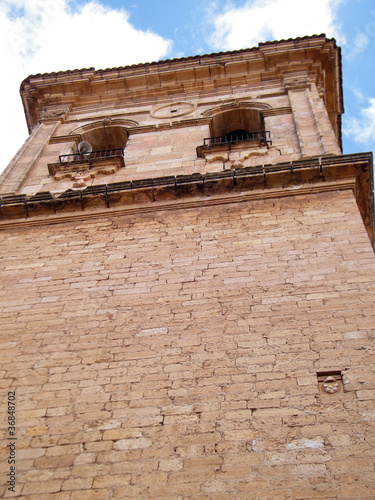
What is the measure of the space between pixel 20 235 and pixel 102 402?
3714mm

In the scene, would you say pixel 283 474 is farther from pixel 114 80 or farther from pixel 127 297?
pixel 114 80

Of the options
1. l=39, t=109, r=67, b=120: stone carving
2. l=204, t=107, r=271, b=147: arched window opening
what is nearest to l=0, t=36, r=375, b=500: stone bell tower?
l=204, t=107, r=271, b=147: arched window opening

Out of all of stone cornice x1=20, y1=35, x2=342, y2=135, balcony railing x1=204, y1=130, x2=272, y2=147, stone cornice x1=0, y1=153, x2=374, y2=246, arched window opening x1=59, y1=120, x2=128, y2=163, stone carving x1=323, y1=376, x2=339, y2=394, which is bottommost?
stone carving x1=323, y1=376, x2=339, y2=394

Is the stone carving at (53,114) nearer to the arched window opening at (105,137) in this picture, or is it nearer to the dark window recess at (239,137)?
the arched window opening at (105,137)

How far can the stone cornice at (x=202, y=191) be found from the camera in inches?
334

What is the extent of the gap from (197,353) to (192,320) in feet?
1.67

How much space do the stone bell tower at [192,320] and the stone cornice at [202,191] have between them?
0.02 m

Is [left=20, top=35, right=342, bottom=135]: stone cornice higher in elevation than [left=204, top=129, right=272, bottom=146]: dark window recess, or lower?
higher

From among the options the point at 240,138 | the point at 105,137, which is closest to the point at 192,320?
the point at 240,138

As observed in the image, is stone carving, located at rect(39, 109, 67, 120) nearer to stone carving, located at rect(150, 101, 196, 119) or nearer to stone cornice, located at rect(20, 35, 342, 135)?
stone cornice, located at rect(20, 35, 342, 135)

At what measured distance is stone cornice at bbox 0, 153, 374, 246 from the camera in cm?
848

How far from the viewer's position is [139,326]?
21.3 feet

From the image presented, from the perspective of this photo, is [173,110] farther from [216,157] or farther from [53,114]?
[216,157]

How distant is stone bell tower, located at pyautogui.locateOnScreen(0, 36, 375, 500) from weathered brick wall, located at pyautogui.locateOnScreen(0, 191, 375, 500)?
0.05 feet
